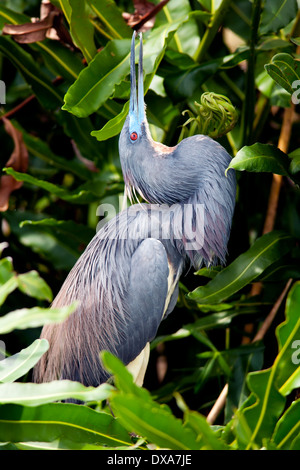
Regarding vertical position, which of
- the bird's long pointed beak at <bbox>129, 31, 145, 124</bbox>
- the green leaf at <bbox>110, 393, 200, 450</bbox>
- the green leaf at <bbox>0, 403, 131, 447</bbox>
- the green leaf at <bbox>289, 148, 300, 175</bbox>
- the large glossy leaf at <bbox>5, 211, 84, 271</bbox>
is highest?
the bird's long pointed beak at <bbox>129, 31, 145, 124</bbox>

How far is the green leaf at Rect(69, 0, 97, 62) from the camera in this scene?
1.67m

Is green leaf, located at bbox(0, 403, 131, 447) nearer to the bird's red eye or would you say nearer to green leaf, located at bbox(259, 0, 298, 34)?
the bird's red eye

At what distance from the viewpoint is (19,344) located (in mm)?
2221

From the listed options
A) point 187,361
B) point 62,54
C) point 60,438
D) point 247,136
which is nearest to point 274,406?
point 60,438

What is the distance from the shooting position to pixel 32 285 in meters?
1.18

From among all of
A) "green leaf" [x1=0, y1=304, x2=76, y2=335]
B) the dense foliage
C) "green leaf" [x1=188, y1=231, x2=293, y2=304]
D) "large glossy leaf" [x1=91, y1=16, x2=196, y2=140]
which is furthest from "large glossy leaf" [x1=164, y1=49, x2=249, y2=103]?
"green leaf" [x1=0, y1=304, x2=76, y2=335]

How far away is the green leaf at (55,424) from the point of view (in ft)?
3.73

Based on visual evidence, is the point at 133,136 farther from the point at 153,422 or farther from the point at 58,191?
the point at 153,422

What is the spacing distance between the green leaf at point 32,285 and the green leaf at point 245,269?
447 mm

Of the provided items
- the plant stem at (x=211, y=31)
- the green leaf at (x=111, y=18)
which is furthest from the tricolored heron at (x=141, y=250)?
the plant stem at (x=211, y=31)

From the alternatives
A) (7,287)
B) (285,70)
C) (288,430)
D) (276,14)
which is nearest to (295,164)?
(285,70)

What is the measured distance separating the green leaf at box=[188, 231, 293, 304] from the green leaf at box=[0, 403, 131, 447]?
1.46ft

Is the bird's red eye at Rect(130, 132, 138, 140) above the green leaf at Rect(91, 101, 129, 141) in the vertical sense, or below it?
below

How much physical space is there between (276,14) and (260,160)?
0.57 meters
